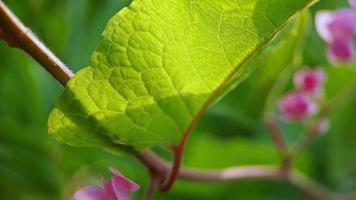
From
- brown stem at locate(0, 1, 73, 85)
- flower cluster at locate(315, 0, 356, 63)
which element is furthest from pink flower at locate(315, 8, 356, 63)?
brown stem at locate(0, 1, 73, 85)

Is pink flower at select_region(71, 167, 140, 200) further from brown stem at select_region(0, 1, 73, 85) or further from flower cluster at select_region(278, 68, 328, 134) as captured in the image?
flower cluster at select_region(278, 68, 328, 134)

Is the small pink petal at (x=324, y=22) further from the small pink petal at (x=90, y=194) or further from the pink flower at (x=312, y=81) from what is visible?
the small pink petal at (x=90, y=194)

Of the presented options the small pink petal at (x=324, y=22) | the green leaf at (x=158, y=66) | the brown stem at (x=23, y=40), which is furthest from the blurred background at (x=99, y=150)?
the brown stem at (x=23, y=40)

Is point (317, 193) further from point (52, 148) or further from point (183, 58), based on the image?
point (183, 58)

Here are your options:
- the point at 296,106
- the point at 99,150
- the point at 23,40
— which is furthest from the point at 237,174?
the point at 23,40

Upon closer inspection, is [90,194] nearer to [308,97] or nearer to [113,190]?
[113,190]
